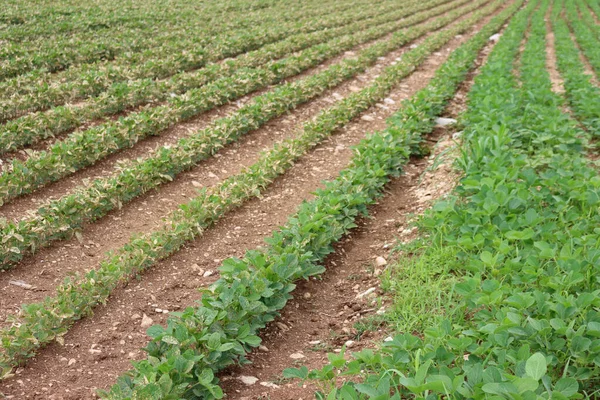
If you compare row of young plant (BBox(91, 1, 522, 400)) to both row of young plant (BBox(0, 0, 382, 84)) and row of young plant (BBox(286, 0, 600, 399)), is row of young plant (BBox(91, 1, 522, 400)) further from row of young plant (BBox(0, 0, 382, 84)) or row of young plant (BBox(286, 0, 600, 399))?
row of young plant (BBox(0, 0, 382, 84))

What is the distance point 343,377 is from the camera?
3.23m

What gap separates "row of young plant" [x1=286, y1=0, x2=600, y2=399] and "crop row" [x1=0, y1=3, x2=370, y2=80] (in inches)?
294

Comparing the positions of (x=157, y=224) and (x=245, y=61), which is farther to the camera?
(x=245, y=61)

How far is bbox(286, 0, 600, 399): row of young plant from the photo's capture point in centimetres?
251

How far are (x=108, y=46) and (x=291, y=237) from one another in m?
8.67

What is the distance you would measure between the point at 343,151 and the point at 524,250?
391 cm

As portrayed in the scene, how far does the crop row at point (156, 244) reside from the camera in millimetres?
3559

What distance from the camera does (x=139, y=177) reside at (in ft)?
19.0

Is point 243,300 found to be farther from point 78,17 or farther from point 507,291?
point 78,17

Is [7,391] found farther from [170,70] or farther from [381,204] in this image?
[170,70]

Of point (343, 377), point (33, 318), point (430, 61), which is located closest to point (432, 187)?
point (343, 377)

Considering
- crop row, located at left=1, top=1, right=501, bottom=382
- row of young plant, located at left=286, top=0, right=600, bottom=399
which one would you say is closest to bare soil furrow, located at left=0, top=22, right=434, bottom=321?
crop row, located at left=1, top=1, right=501, bottom=382

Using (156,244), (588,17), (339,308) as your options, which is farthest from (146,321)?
(588,17)

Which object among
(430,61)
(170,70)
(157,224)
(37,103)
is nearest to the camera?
(157,224)
